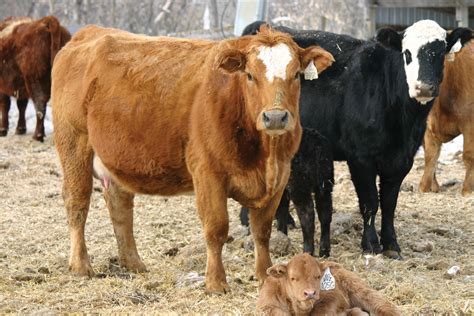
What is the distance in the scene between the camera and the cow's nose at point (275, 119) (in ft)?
20.4

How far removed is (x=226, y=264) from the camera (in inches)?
311

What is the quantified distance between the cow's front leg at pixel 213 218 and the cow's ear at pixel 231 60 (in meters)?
0.77

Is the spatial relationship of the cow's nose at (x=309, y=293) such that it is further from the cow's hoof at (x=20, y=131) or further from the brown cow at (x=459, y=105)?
the cow's hoof at (x=20, y=131)

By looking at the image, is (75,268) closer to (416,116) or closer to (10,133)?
(416,116)

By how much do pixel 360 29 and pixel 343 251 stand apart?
21896 mm

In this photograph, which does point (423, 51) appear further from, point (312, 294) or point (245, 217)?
point (312, 294)

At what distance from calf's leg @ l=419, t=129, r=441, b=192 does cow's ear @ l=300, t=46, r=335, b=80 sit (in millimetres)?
5865

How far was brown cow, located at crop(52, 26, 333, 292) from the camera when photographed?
664 cm

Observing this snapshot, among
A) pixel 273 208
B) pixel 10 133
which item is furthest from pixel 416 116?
pixel 10 133

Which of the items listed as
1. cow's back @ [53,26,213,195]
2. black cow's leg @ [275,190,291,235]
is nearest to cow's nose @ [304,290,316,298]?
cow's back @ [53,26,213,195]

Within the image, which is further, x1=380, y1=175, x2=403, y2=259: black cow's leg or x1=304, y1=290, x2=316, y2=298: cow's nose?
x1=380, y1=175, x2=403, y2=259: black cow's leg

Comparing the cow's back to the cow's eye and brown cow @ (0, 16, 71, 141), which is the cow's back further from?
brown cow @ (0, 16, 71, 141)

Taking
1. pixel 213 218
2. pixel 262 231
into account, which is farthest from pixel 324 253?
pixel 213 218

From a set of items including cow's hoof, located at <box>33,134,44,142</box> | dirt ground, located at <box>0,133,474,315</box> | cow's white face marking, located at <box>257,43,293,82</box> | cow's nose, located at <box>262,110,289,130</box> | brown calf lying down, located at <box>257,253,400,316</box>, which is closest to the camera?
brown calf lying down, located at <box>257,253,400,316</box>
